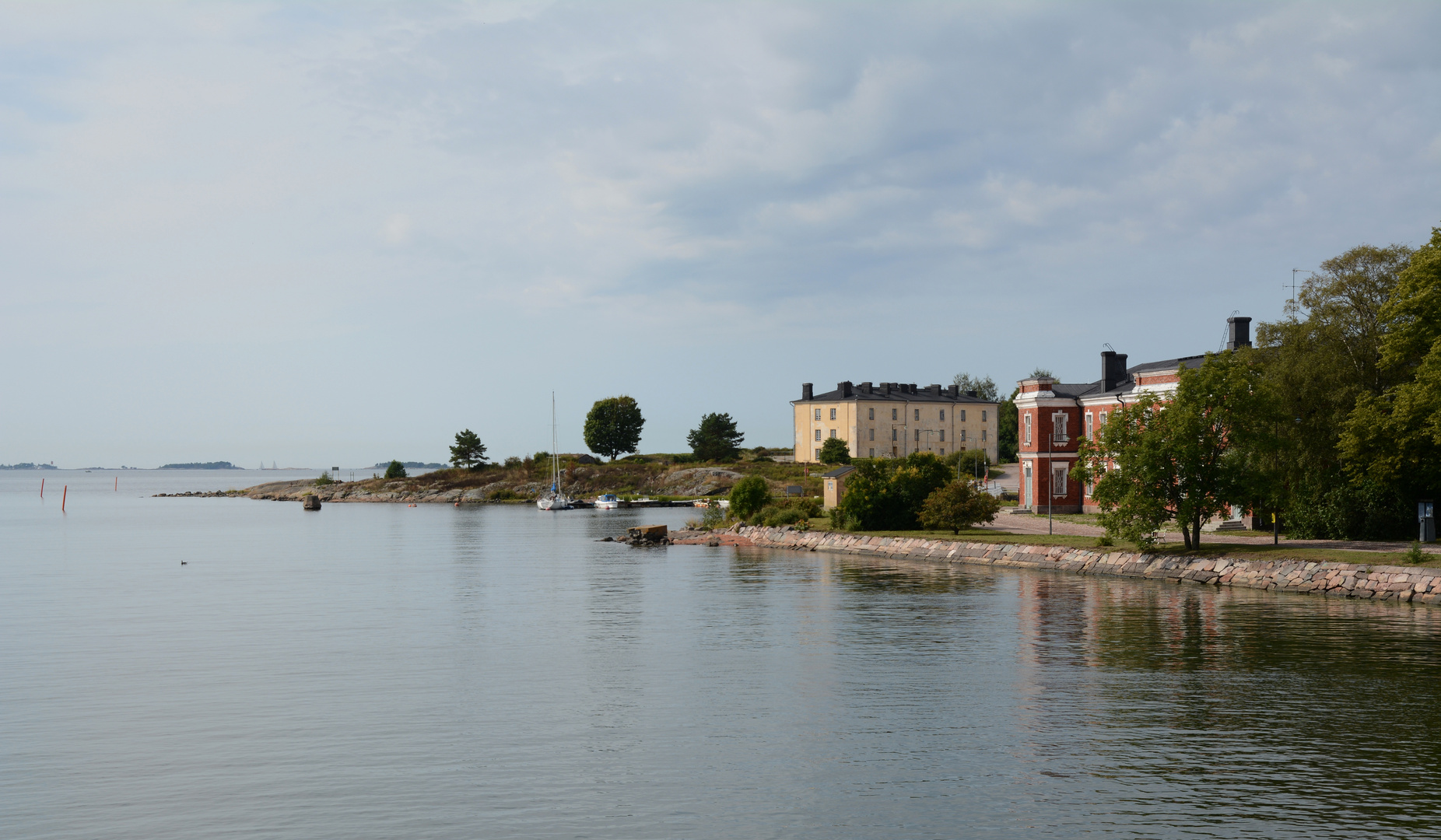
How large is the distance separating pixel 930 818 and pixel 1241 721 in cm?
901

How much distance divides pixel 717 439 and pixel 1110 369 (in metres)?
86.2

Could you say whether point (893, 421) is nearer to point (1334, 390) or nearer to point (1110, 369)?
point (1110, 369)

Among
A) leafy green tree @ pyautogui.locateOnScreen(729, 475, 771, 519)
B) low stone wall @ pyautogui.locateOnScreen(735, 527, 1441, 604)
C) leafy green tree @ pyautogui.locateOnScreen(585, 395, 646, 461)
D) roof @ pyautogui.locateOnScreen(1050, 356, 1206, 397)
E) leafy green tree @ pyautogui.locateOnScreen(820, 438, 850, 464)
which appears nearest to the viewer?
low stone wall @ pyautogui.locateOnScreen(735, 527, 1441, 604)

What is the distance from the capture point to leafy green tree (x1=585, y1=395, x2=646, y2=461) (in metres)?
166

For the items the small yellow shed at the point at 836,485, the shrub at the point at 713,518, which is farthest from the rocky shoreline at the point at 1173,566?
the shrub at the point at 713,518

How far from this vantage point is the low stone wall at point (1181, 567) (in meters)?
37.8

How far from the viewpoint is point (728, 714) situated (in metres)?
22.3

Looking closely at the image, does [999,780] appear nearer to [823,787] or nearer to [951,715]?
[823,787]

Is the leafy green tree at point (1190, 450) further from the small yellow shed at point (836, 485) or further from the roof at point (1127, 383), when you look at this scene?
the small yellow shed at point (836, 485)

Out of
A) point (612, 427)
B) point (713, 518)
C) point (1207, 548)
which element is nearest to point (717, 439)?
point (612, 427)

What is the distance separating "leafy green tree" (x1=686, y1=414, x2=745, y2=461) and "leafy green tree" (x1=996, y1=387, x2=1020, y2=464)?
1479 inches

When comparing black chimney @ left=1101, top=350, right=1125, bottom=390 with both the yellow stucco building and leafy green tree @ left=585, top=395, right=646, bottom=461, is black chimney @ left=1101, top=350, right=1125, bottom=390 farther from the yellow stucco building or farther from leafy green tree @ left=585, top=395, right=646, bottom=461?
leafy green tree @ left=585, top=395, right=646, bottom=461

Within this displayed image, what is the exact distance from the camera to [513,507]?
471 ft

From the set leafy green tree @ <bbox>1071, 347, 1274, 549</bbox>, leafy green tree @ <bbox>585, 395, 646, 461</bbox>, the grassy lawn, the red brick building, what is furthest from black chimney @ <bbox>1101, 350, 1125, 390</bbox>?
Answer: leafy green tree @ <bbox>585, 395, 646, 461</bbox>
